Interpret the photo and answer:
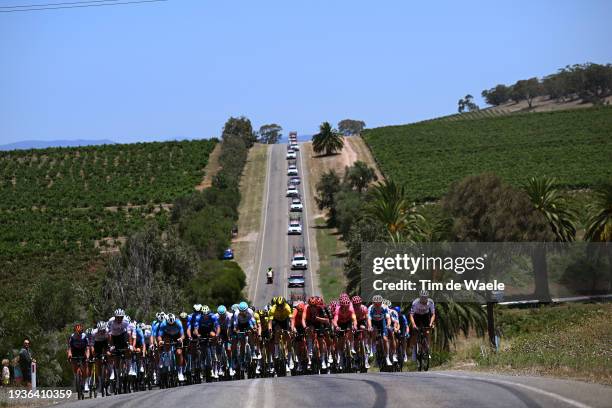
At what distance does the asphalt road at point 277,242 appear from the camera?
273 ft

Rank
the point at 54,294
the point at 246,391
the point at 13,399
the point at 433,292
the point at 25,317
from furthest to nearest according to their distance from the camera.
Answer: the point at 54,294, the point at 25,317, the point at 433,292, the point at 13,399, the point at 246,391

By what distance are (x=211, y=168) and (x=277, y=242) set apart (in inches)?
1894

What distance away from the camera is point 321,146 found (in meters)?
158

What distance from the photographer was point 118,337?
931 inches

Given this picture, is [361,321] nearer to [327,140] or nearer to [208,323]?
[208,323]

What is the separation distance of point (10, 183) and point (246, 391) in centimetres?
13555

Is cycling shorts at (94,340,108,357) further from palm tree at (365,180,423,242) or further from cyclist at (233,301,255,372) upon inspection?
palm tree at (365,180,423,242)

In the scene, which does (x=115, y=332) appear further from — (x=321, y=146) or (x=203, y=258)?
(x=321, y=146)

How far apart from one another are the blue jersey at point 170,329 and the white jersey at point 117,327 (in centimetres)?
93

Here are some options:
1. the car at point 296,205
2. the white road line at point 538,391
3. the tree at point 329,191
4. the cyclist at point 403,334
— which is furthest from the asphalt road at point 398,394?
the car at point 296,205

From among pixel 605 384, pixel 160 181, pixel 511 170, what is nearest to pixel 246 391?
pixel 605 384

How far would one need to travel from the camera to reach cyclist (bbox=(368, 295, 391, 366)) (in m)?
23.7

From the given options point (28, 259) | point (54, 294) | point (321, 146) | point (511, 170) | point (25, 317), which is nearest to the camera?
point (25, 317)

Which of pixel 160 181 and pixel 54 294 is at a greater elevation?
pixel 160 181
